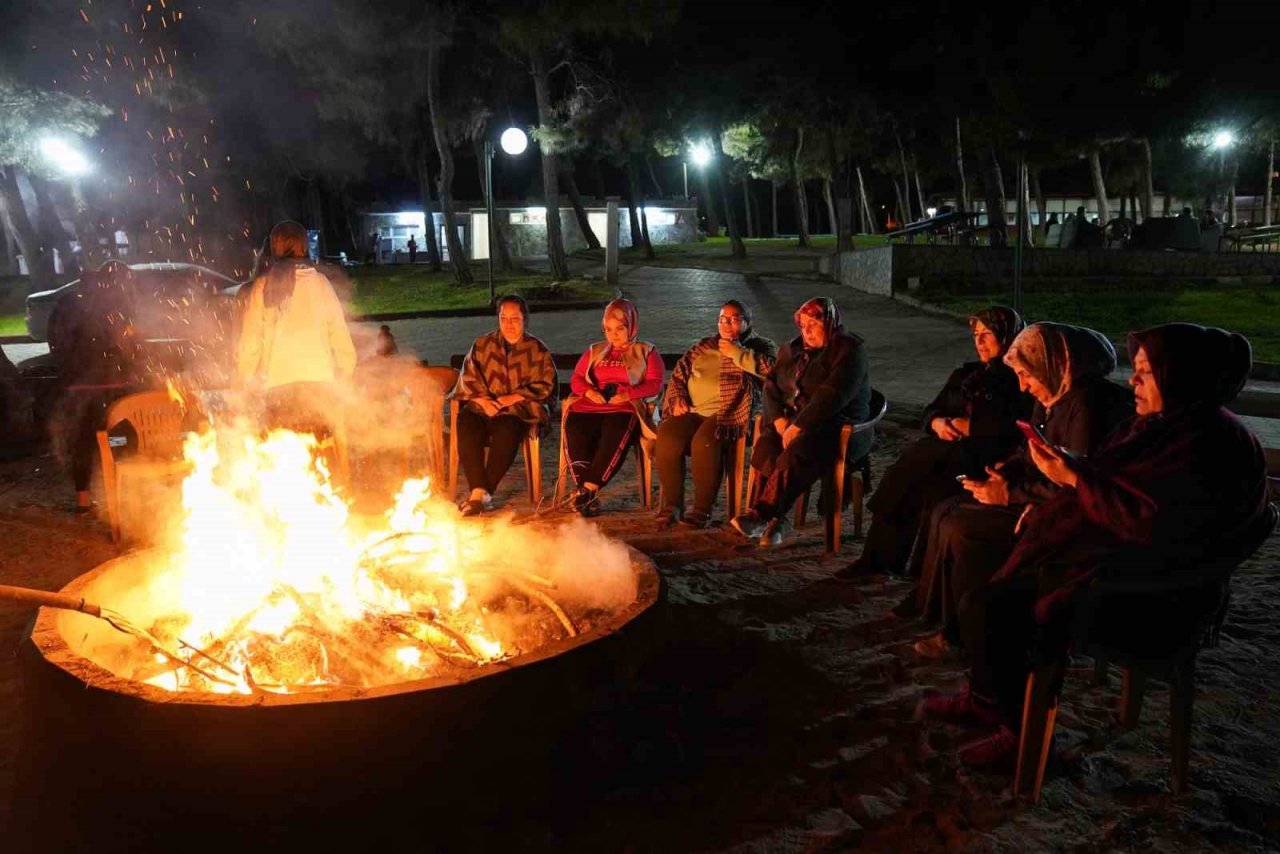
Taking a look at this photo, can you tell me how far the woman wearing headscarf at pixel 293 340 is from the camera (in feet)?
18.2

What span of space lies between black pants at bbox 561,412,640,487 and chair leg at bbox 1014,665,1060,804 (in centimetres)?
355

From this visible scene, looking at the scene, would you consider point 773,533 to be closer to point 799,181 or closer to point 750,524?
point 750,524

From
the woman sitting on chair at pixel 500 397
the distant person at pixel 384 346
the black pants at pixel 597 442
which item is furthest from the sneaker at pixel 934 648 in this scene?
the distant person at pixel 384 346

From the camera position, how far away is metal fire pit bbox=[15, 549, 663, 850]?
2.74 meters

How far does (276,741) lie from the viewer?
273 centimetres

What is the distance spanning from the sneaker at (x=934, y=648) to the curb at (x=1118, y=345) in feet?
20.1

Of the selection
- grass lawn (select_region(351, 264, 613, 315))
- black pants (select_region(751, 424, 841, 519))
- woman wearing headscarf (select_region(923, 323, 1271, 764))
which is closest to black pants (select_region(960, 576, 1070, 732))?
woman wearing headscarf (select_region(923, 323, 1271, 764))

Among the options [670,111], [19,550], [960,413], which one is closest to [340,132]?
[670,111]

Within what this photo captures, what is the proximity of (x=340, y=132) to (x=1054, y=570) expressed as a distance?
35.1m

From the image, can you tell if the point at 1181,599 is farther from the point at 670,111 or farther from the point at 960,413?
the point at 670,111

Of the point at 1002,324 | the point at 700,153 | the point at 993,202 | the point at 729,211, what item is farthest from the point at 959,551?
the point at 700,153

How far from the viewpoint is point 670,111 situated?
2669 centimetres

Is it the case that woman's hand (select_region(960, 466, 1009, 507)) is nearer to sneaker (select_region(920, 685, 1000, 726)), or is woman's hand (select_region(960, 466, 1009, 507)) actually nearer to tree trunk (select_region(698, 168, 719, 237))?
sneaker (select_region(920, 685, 1000, 726))

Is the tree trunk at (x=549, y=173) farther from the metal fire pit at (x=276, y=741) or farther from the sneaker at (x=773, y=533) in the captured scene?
the metal fire pit at (x=276, y=741)
